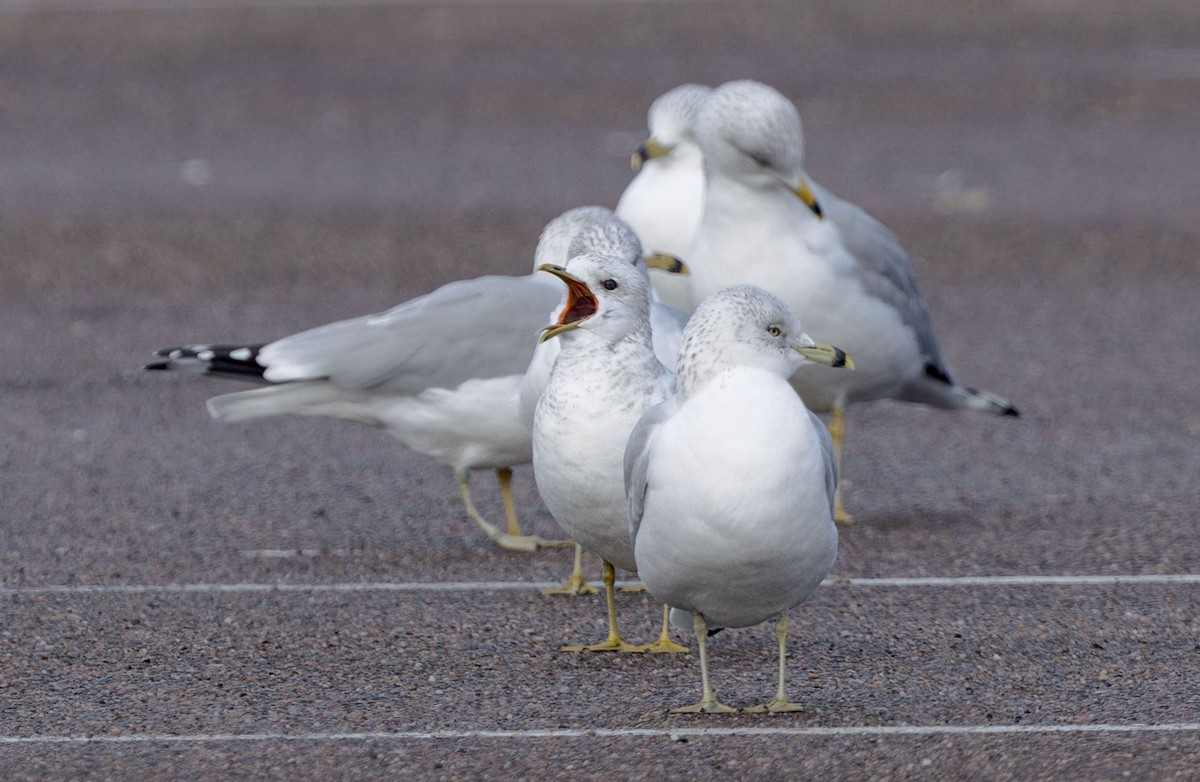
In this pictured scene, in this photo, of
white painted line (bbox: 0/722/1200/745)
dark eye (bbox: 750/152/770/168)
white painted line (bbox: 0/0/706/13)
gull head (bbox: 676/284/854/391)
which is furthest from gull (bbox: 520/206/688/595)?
white painted line (bbox: 0/0/706/13)

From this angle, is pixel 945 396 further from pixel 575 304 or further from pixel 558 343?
pixel 575 304

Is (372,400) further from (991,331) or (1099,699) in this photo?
(991,331)

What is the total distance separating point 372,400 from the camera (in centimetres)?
704

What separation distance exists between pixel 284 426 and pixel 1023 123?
878cm

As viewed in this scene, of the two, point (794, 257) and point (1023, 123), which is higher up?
point (1023, 123)

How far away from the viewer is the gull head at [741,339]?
4680mm

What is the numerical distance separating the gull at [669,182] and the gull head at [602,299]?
274 cm

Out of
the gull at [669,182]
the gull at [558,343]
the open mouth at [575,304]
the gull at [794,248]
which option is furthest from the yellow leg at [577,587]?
the gull at [669,182]

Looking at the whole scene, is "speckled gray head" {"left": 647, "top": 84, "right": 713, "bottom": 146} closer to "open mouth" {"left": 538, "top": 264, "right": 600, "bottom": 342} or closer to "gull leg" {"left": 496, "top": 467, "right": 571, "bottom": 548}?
"gull leg" {"left": 496, "top": 467, "right": 571, "bottom": 548}

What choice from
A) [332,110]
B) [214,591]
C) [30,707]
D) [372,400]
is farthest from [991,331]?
[332,110]

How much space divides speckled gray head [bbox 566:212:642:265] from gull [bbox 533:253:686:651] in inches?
26.1

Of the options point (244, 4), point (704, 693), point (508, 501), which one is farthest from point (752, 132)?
point (244, 4)

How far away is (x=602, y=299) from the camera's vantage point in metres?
5.34

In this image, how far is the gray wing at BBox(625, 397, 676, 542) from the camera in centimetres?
477
